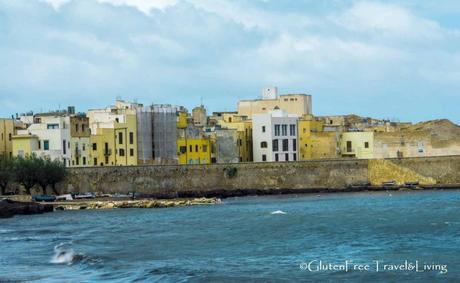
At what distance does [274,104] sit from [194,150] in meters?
19.2

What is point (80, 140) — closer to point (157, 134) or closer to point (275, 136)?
point (157, 134)

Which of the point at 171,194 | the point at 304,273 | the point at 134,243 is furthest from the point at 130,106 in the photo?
the point at 304,273

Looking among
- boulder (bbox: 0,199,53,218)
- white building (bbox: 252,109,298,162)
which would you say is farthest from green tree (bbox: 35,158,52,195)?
white building (bbox: 252,109,298,162)

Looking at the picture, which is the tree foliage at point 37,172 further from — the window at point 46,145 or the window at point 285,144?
the window at point 285,144

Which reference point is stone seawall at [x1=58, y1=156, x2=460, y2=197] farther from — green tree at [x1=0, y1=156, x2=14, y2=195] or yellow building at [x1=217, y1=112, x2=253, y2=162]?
green tree at [x1=0, y1=156, x2=14, y2=195]

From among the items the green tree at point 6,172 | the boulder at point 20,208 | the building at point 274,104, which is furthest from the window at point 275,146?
the boulder at point 20,208

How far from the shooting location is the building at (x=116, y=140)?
8669 cm

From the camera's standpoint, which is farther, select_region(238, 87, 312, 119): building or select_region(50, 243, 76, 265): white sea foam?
select_region(238, 87, 312, 119): building

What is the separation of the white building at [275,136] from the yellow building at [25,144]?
21681mm

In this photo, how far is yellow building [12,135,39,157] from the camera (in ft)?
276

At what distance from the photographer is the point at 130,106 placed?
94.6 metres

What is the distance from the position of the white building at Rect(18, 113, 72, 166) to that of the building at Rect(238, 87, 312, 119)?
2856 cm

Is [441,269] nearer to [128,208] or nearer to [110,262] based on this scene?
[110,262]

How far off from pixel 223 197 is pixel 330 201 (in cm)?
1463
